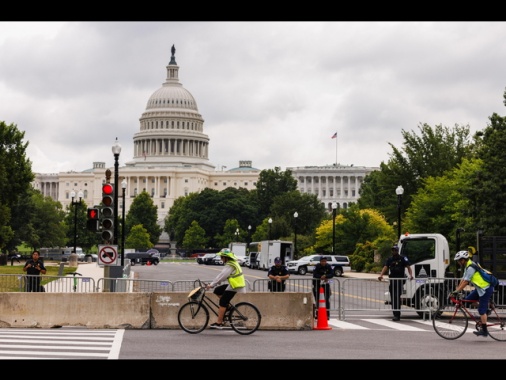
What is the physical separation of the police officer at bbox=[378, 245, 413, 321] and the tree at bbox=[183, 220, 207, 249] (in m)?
144

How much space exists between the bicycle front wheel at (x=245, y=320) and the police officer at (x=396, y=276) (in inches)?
219

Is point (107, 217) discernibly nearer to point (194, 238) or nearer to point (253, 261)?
point (253, 261)

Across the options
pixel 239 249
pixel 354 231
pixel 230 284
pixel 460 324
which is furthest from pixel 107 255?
pixel 239 249

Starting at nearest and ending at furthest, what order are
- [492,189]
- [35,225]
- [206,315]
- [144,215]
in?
[206,315]
[492,189]
[35,225]
[144,215]

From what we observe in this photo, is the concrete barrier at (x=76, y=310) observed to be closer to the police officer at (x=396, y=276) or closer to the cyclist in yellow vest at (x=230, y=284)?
the cyclist in yellow vest at (x=230, y=284)

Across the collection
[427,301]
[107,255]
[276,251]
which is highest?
[276,251]

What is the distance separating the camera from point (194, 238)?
169375mm

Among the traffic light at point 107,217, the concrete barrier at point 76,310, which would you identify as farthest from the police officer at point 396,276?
the traffic light at point 107,217

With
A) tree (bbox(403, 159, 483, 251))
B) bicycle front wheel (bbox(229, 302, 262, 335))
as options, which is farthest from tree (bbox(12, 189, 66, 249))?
bicycle front wheel (bbox(229, 302, 262, 335))

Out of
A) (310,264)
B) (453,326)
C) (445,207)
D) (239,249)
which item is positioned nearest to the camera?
(453,326)

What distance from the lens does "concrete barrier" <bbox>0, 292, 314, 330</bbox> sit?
21.8 m

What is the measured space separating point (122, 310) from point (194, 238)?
147785 millimetres

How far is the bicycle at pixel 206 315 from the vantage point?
789 inches
